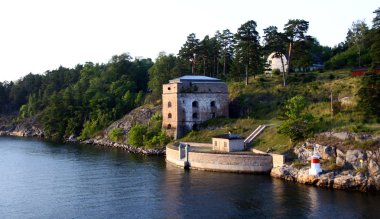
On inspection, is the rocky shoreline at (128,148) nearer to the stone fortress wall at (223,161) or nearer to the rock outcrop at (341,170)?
the stone fortress wall at (223,161)

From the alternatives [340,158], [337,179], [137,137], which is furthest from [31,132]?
[337,179]

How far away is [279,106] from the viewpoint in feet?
193

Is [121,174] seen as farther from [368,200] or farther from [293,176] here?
[368,200]

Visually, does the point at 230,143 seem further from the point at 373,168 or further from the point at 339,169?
the point at 373,168

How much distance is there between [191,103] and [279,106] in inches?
460

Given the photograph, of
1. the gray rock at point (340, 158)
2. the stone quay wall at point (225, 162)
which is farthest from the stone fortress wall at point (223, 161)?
the gray rock at point (340, 158)

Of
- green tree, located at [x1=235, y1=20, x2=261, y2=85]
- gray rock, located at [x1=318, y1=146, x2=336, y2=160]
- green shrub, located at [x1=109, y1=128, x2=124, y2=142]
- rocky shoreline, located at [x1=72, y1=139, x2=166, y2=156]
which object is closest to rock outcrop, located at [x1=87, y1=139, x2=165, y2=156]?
rocky shoreline, located at [x1=72, y1=139, x2=166, y2=156]

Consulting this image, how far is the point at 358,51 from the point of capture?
72.8m

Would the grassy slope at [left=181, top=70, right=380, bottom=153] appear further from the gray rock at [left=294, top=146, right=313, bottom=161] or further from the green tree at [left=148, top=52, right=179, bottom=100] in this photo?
the green tree at [left=148, top=52, right=179, bottom=100]

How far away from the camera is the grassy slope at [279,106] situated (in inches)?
1731

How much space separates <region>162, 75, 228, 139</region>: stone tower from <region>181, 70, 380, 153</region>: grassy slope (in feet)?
6.16

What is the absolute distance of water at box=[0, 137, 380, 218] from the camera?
2970 cm

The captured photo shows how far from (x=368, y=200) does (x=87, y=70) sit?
91545 millimetres

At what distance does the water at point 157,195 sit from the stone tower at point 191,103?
36.4ft
